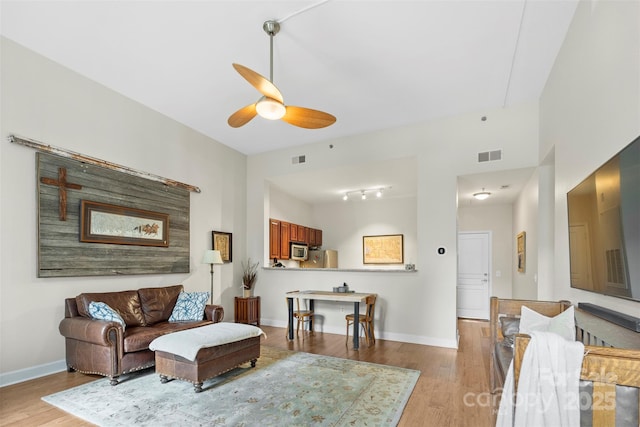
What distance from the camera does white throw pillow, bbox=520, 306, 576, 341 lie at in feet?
6.54

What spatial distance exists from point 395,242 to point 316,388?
5.39 meters

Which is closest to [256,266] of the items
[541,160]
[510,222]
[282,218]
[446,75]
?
[282,218]

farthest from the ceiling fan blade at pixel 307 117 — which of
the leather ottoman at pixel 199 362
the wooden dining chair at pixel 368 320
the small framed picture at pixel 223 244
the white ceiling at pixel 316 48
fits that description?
the small framed picture at pixel 223 244

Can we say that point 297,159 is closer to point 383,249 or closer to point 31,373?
point 383,249

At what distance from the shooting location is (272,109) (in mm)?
2977

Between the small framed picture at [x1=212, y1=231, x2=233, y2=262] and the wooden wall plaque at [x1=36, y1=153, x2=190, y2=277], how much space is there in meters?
0.66

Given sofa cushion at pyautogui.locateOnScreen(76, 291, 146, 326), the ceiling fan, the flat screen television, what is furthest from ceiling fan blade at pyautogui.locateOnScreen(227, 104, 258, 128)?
the flat screen television

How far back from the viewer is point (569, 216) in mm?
2916

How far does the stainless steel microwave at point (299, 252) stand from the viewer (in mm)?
7594

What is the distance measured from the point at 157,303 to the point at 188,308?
39cm

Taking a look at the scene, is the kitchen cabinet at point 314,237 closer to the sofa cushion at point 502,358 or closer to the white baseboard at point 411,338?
the white baseboard at point 411,338

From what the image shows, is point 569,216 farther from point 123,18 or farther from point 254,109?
point 123,18

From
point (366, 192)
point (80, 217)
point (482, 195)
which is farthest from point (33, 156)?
point (482, 195)

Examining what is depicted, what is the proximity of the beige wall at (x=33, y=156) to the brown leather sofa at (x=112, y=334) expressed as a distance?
22 centimetres
